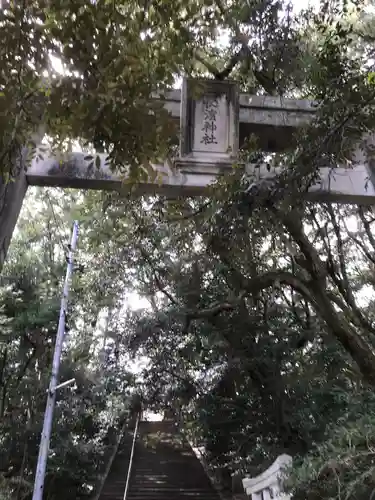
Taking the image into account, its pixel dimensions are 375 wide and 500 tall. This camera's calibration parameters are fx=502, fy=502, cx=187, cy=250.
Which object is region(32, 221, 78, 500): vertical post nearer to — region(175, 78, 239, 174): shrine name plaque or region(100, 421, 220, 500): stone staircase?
region(100, 421, 220, 500): stone staircase

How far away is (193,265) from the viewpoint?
8.03m

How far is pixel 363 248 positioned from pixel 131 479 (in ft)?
20.5

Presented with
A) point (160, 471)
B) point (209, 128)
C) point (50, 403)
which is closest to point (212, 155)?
point (209, 128)

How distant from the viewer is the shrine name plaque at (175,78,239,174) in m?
3.64

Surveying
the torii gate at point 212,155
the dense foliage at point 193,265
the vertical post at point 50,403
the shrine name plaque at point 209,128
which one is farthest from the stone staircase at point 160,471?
the shrine name plaque at point 209,128

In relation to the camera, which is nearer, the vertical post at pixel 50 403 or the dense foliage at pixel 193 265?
the dense foliage at pixel 193 265

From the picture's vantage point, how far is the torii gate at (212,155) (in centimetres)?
364

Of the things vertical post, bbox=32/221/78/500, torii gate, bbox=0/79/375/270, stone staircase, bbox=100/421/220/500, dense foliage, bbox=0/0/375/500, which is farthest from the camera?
stone staircase, bbox=100/421/220/500

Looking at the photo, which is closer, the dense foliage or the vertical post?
the dense foliage

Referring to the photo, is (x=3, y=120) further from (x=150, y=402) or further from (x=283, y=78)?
(x=150, y=402)

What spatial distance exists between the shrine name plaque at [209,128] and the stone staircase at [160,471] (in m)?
7.19

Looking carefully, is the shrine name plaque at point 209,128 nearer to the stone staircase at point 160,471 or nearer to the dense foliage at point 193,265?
the dense foliage at point 193,265

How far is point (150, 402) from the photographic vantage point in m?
7.96

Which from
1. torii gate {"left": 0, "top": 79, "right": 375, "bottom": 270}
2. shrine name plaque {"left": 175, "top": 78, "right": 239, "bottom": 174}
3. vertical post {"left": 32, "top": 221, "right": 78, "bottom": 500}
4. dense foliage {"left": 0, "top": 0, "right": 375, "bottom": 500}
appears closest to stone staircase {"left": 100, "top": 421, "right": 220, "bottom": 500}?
dense foliage {"left": 0, "top": 0, "right": 375, "bottom": 500}
